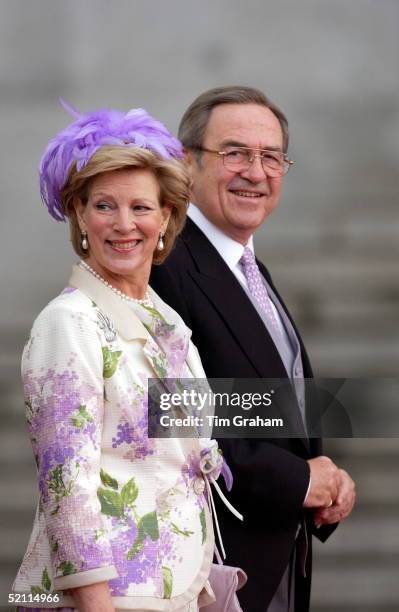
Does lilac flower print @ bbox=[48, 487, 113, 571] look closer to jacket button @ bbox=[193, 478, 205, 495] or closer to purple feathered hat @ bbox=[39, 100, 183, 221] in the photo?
jacket button @ bbox=[193, 478, 205, 495]

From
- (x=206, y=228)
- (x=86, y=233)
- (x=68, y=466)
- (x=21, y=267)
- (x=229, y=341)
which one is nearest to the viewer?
(x=68, y=466)

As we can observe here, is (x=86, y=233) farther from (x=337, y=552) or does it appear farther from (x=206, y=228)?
(x=337, y=552)

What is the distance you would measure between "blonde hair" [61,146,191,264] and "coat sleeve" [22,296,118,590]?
0.87 feet

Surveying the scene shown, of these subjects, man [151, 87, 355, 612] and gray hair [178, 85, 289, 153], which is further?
gray hair [178, 85, 289, 153]

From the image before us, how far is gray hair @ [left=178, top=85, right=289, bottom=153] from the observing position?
3113 mm

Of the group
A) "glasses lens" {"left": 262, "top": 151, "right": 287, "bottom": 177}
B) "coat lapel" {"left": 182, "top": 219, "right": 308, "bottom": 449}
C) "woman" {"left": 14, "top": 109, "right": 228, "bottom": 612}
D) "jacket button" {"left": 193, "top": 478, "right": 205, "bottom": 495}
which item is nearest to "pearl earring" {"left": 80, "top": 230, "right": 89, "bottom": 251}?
"woman" {"left": 14, "top": 109, "right": 228, "bottom": 612}

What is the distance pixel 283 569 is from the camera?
285cm

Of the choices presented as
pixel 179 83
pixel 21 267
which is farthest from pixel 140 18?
pixel 21 267

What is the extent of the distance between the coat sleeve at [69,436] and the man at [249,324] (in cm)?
70

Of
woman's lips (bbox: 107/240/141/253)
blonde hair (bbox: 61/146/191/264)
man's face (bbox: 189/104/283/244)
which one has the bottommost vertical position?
woman's lips (bbox: 107/240/141/253)

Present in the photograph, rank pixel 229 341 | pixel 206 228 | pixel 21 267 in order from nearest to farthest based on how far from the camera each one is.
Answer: pixel 229 341 → pixel 206 228 → pixel 21 267

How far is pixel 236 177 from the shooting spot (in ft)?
10.1

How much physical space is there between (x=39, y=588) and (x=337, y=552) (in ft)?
8.38

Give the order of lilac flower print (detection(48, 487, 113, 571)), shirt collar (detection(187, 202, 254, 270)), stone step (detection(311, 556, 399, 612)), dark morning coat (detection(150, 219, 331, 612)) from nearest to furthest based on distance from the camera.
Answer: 1. lilac flower print (detection(48, 487, 113, 571))
2. dark morning coat (detection(150, 219, 331, 612))
3. shirt collar (detection(187, 202, 254, 270))
4. stone step (detection(311, 556, 399, 612))
